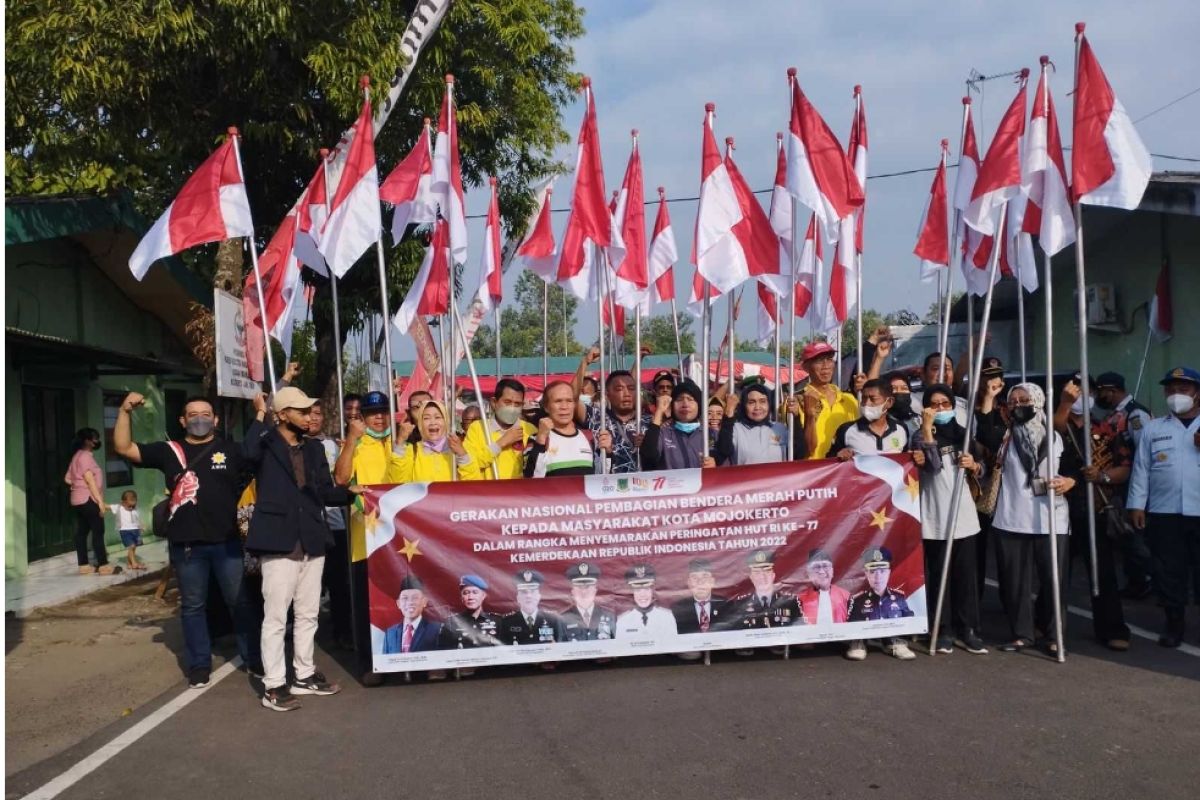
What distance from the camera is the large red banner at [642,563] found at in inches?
250

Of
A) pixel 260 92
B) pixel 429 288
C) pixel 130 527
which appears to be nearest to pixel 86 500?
pixel 130 527

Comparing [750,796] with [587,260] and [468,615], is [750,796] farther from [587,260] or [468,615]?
[587,260]

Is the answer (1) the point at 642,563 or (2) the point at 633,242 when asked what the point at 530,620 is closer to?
(1) the point at 642,563

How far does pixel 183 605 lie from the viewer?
21.3 feet

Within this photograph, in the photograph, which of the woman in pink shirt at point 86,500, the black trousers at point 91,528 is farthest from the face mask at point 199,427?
the black trousers at point 91,528

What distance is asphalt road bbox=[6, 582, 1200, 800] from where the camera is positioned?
452 centimetres

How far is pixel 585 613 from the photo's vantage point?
6.41 m

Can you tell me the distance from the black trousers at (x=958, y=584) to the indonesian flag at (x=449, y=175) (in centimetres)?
410

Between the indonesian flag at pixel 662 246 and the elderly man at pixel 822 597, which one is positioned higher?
the indonesian flag at pixel 662 246

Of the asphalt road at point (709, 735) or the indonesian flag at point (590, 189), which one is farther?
the indonesian flag at point (590, 189)

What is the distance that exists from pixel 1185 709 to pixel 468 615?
3965 millimetres

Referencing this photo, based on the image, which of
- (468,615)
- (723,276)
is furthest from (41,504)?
(723,276)

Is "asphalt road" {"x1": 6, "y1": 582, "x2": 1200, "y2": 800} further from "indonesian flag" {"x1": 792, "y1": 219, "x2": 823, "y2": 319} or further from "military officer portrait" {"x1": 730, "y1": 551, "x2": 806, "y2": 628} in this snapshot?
"indonesian flag" {"x1": 792, "y1": 219, "x2": 823, "y2": 319}

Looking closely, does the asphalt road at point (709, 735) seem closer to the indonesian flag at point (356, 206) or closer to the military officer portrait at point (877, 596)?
the military officer portrait at point (877, 596)
